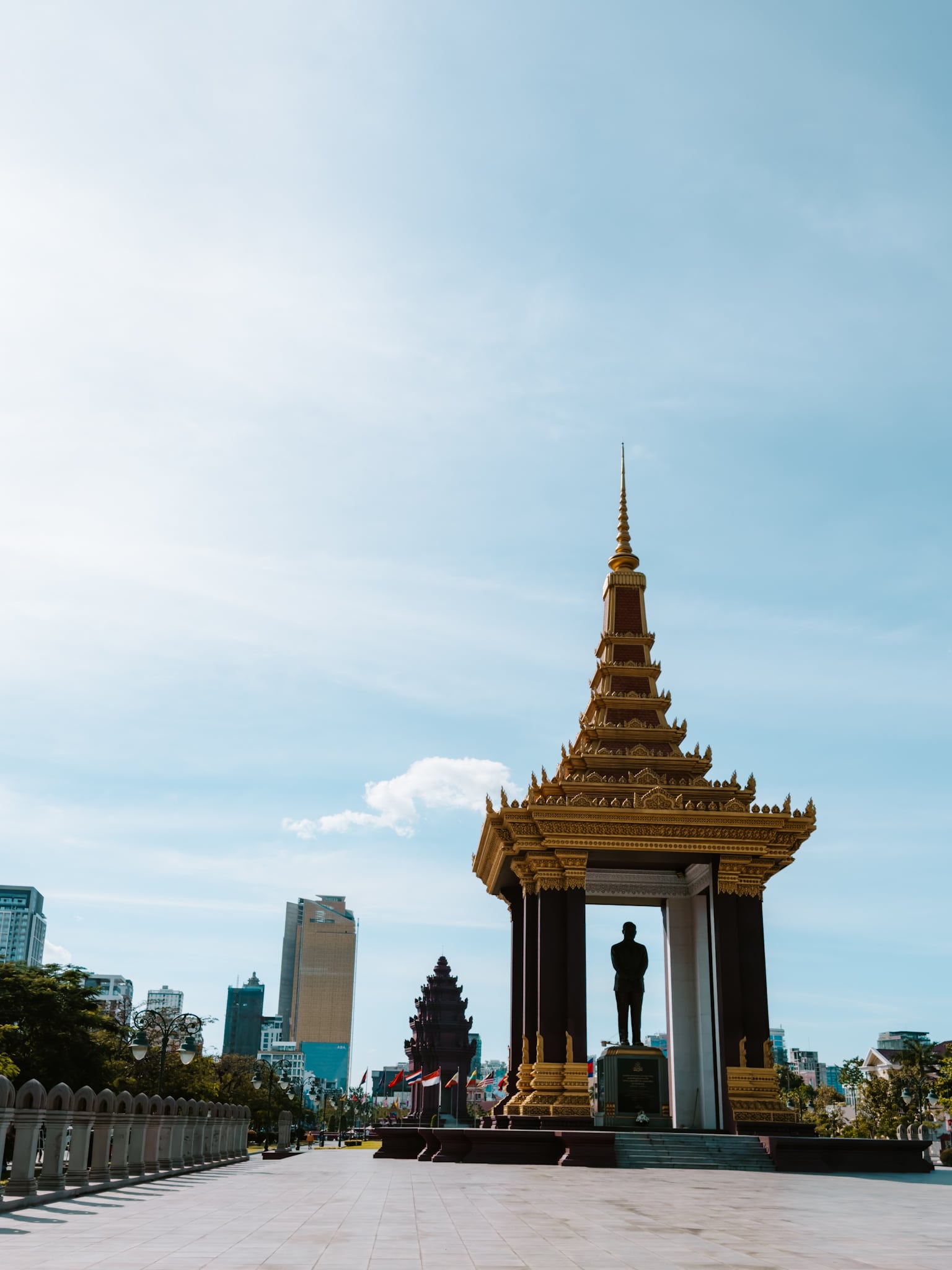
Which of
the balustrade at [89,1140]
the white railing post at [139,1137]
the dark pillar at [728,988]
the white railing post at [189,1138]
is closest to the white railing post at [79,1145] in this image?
the balustrade at [89,1140]

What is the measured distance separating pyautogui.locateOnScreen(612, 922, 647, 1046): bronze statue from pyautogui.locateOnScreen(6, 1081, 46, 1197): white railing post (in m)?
23.3

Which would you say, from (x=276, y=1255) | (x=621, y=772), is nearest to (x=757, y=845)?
(x=621, y=772)

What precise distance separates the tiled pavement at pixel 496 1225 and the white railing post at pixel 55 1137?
804 mm

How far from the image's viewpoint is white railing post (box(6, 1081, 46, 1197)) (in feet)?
59.1

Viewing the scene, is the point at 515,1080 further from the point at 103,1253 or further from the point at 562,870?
the point at 103,1253

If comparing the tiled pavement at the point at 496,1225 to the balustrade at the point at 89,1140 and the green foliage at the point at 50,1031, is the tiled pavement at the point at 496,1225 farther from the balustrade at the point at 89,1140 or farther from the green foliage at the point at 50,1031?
the green foliage at the point at 50,1031

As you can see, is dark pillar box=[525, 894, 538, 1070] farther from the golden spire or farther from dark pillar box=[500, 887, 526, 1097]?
the golden spire

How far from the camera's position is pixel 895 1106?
7856 centimetres

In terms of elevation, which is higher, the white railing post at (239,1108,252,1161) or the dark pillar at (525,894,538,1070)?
the dark pillar at (525,894,538,1070)

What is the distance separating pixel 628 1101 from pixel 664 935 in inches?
247

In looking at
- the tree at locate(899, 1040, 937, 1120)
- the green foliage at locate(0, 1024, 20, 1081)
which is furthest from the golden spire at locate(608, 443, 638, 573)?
the tree at locate(899, 1040, 937, 1120)

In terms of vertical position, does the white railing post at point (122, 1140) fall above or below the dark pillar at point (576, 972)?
below

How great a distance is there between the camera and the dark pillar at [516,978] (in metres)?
37.6

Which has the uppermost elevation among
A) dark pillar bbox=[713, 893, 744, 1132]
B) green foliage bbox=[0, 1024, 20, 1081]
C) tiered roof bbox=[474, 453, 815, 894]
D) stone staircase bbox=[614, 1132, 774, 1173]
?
tiered roof bbox=[474, 453, 815, 894]
